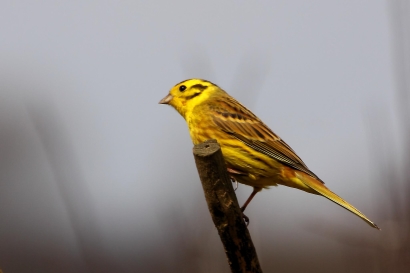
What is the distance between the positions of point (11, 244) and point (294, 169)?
12.7 feet

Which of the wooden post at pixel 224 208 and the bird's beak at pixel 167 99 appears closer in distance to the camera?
the wooden post at pixel 224 208

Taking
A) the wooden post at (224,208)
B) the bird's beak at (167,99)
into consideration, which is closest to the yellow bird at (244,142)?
the bird's beak at (167,99)

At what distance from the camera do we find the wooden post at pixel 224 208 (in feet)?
13.0

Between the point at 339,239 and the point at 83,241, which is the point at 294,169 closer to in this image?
the point at 339,239

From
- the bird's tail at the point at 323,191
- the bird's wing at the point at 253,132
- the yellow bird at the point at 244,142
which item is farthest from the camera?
the bird's wing at the point at 253,132

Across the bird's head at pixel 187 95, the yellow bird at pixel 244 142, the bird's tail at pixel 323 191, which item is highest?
the bird's head at pixel 187 95

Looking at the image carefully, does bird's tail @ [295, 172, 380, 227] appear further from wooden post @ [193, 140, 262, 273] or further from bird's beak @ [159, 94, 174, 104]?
bird's beak @ [159, 94, 174, 104]

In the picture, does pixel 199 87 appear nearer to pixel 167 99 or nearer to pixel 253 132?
pixel 167 99

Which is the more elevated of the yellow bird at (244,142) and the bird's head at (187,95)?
the bird's head at (187,95)

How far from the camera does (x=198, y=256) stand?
4312 mm

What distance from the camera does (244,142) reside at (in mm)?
5570

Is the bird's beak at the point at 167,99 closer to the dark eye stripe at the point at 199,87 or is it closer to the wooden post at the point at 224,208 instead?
the dark eye stripe at the point at 199,87

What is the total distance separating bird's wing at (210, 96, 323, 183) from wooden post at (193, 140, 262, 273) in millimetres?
1418

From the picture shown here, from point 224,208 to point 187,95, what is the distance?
7.37 ft
